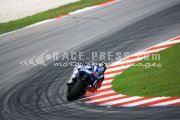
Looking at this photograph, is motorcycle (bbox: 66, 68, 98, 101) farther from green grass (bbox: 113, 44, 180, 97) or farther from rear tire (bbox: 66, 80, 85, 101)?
green grass (bbox: 113, 44, 180, 97)

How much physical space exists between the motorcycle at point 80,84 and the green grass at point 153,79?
1.15 metres

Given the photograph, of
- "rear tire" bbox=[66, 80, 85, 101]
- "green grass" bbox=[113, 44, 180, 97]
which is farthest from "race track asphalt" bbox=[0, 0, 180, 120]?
"green grass" bbox=[113, 44, 180, 97]

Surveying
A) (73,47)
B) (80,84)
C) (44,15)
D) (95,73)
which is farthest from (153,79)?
(44,15)

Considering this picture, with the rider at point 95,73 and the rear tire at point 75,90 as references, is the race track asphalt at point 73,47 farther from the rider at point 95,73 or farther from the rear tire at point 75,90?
the rider at point 95,73

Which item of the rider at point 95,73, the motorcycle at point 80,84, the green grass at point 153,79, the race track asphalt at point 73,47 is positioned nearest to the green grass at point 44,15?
the race track asphalt at point 73,47

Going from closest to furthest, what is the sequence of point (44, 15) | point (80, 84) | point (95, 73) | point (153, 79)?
point (80, 84) < point (95, 73) < point (153, 79) < point (44, 15)

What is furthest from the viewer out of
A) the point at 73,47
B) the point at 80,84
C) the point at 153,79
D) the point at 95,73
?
the point at 73,47

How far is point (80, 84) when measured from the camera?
16438 mm

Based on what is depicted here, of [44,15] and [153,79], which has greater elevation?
[44,15]

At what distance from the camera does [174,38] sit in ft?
75.1

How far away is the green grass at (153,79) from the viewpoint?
15773mm

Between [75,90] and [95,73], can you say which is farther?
[95,73]

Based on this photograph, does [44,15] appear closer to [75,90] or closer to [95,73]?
[95,73]

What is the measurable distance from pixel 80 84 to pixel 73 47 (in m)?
8.48
